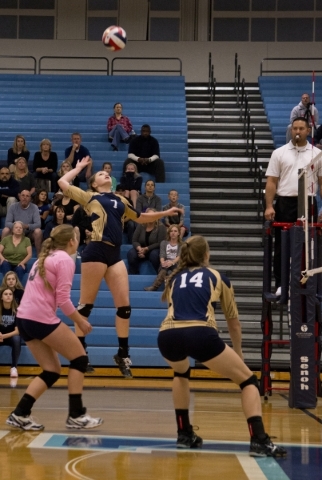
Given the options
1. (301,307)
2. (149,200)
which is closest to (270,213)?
(301,307)

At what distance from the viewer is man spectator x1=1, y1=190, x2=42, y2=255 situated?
49.1ft

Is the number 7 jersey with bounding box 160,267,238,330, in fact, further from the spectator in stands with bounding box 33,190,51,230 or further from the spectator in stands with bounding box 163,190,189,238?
the spectator in stands with bounding box 33,190,51,230

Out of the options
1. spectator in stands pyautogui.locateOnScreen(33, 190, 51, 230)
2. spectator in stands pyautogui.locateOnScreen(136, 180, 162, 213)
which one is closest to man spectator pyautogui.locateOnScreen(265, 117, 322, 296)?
spectator in stands pyautogui.locateOnScreen(136, 180, 162, 213)

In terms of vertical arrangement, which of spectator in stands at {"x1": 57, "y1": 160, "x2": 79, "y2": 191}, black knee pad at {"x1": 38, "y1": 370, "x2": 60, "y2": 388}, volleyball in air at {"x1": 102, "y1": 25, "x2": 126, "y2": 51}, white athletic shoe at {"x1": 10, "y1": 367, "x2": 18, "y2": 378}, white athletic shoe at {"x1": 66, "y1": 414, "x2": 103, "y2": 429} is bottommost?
white athletic shoe at {"x1": 10, "y1": 367, "x2": 18, "y2": 378}

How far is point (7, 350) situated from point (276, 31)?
14.8m

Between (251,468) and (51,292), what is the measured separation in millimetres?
2326

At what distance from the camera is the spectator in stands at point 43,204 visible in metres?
15.5

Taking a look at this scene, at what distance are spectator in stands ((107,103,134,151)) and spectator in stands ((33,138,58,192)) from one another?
2.09m

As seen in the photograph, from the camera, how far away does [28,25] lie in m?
24.8

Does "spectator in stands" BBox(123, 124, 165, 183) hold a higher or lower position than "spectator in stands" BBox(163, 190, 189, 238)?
higher

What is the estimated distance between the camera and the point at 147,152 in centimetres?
1728

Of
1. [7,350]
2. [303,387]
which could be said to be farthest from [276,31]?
[303,387]

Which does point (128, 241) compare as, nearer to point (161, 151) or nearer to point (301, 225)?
point (161, 151)

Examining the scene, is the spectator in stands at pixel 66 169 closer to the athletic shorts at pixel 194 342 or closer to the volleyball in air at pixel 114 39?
the volleyball in air at pixel 114 39
